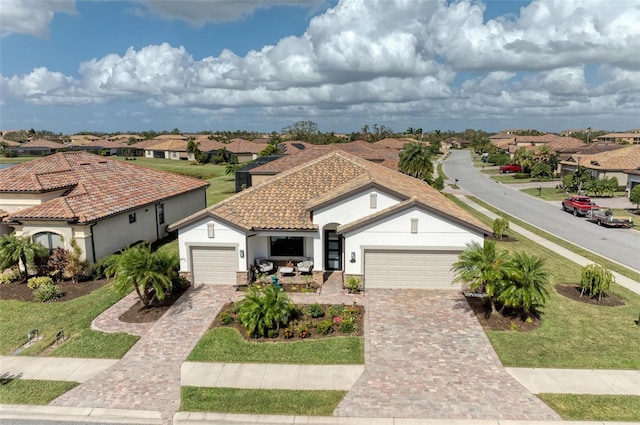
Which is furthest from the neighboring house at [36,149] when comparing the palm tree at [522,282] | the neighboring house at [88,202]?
the palm tree at [522,282]

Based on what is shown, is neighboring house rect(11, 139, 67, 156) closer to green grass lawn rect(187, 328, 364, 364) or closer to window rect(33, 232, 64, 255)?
window rect(33, 232, 64, 255)

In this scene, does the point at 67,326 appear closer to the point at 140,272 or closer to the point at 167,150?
the point at 140,272

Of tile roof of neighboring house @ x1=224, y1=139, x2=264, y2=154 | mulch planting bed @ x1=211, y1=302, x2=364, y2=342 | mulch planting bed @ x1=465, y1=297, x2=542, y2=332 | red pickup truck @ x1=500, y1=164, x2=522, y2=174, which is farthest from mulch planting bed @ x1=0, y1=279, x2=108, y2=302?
tile roof of neighboring house @ x1=224, y1=139, x2=264, y2=154

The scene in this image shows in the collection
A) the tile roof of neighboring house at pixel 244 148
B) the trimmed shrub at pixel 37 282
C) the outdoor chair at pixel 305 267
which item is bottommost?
the trimmed shrub at pixel 37 282

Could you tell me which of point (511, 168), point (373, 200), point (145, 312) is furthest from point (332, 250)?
point (511, 168)

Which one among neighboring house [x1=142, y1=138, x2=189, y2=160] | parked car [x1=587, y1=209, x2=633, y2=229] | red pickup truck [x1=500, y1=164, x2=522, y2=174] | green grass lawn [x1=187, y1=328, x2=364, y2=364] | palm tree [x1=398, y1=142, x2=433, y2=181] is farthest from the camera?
neighboring house [x1=142, y1=138, x2=189, y2=160]

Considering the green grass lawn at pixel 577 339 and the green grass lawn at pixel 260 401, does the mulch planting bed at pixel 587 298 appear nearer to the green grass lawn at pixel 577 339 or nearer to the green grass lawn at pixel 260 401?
the green grass lawn at pixel 577 339
